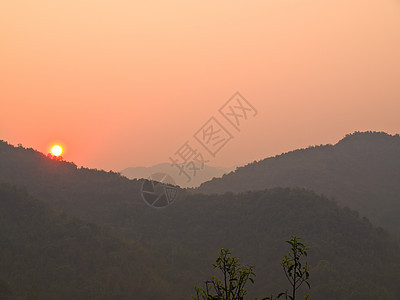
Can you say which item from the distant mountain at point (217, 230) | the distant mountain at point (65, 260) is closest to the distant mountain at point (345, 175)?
the distant mountain at point (217, 230)

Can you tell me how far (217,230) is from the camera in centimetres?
8144

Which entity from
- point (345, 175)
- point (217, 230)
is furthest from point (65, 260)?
point (345, 175)

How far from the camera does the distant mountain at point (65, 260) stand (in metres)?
53.5

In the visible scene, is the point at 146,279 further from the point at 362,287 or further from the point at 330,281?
the point at 362,287

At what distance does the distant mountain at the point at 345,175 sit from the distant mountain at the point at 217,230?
3483 cm

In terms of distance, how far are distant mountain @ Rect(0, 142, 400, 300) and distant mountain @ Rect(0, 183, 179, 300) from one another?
46cm

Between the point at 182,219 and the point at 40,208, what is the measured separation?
27275 millimetres

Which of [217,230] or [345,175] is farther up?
[345,175]

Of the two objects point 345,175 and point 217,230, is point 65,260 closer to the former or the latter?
point 217,230

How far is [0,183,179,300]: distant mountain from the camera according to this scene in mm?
53469

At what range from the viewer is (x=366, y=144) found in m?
167

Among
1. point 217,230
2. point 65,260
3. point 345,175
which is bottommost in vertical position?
point 65,260

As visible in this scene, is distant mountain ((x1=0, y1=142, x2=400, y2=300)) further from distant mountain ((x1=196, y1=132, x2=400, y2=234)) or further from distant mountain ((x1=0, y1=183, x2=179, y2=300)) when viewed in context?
distant mountain ((x1=196, y1=132, x2=400, y2=234))

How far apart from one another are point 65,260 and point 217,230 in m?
29.8
